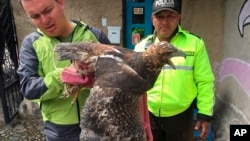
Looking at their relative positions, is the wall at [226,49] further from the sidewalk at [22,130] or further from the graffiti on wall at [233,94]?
the sidewalk at [22,130]

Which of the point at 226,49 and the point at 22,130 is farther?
the point at 22,130

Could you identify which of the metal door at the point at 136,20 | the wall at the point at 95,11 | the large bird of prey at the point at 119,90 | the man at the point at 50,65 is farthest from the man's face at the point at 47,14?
the metal door at the point at 136,20

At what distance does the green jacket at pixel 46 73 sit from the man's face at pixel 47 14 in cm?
12

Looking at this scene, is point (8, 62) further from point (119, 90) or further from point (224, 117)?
point (119, 90)

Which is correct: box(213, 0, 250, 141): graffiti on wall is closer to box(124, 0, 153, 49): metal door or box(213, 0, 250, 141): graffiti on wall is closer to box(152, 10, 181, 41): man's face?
box(124, 0, 153, 49): metal door

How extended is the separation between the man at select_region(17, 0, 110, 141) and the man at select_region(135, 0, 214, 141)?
853 mm

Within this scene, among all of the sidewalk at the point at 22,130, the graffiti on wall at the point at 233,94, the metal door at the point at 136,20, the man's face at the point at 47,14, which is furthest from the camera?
the metal door at the point at 136,20

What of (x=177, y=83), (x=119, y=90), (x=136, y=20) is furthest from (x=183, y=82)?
(x=136, y=20)

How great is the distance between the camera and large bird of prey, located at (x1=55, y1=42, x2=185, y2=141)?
44.4 inches

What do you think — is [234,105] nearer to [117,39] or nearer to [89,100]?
[117,39]

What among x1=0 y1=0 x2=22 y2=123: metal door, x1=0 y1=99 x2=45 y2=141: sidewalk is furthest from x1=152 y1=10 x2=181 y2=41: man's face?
x1=0 y1=0 x2=22 y2=123: metal door

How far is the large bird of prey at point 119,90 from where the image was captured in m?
1.13

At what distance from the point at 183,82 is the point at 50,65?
4.33 feet

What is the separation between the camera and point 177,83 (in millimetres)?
2676
